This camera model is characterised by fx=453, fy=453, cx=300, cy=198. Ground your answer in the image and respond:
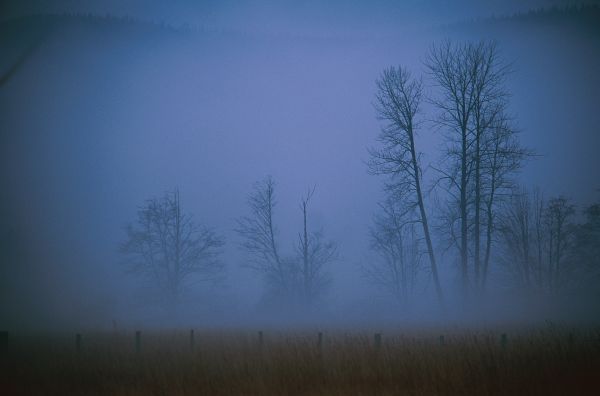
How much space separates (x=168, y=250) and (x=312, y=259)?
12.2m

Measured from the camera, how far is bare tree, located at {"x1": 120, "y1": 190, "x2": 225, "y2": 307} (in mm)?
37469

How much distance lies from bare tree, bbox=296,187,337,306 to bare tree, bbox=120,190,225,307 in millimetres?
7232

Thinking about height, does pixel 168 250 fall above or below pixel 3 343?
above

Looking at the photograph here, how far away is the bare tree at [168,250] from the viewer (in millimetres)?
37469

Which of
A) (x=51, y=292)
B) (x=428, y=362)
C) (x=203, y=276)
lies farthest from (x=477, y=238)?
(x=51, y=292)

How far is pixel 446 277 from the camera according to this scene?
38.2 meters

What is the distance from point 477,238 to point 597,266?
17068 mm

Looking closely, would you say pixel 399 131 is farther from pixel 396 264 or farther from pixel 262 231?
pixel 396 264

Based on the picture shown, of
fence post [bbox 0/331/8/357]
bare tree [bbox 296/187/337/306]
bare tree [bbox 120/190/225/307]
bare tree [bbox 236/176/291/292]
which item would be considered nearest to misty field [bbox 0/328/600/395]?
fence post [bbox 0/331/8/357]

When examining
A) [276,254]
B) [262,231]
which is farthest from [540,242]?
[262,231]

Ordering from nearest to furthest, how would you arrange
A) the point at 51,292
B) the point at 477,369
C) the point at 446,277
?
1. the point at 477,369
2. the point at 446,277
3. the point at 51,292

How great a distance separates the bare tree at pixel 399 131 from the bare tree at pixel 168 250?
2107 centimetres

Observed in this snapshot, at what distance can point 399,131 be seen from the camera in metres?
21.7

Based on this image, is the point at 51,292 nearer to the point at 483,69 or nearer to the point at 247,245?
the point at 247,245
